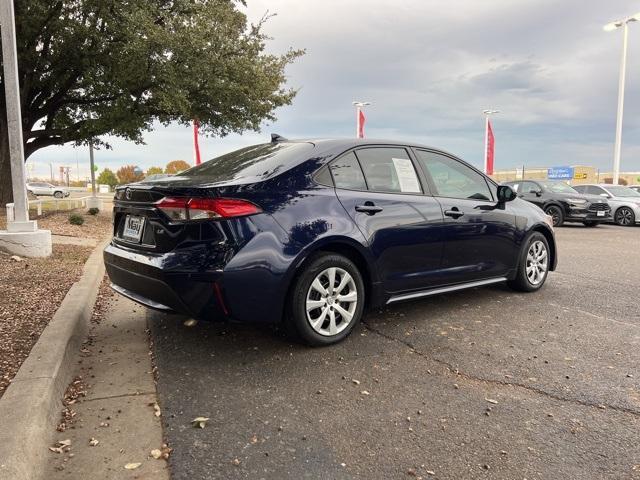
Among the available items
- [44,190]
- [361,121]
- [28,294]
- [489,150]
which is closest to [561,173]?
[489,150]

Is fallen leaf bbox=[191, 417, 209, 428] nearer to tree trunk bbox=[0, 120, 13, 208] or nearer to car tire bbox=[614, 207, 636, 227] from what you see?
tree trunk bbox=[0, 120, 13, 208]

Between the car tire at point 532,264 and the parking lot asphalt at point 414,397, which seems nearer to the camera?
the parking lot asphalt at point 414,397

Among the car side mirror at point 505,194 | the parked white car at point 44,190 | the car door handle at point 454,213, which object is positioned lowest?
the car door handle at point 454,213

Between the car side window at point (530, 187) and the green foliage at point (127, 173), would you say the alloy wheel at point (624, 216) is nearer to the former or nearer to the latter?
the car side window at point (530, 187)

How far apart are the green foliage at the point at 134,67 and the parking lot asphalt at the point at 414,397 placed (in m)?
9.45

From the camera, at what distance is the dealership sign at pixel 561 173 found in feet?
182

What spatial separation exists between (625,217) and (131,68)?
16107 millimetres

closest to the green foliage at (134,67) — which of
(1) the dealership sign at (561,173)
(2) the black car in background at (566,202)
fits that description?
(2) the black car in background at (566,202)

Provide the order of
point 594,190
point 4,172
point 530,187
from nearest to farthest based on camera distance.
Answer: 1. point 4,172
2. point 530,187
3. point 594,190

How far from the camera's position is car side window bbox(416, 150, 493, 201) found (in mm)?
4871

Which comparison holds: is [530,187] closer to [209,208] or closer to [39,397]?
[209,208]

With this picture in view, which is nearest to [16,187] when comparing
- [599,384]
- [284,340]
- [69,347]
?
[69,347]

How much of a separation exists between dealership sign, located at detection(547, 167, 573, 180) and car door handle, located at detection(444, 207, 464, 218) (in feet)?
184

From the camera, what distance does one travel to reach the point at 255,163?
4.12 metres
